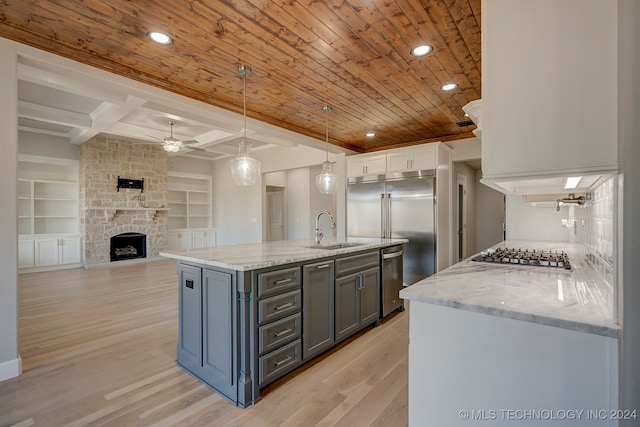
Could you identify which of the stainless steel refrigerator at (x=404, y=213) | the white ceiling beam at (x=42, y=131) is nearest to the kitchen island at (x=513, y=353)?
the stainless steel refrigerator at (x=404, y=213)

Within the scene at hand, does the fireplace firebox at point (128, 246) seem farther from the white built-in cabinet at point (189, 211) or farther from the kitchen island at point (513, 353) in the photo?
the kitchen island at point (513, 353)

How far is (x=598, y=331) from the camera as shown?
0.95 m

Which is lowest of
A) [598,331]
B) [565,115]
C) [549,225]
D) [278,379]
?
[278,379]

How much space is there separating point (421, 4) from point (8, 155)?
314 cm

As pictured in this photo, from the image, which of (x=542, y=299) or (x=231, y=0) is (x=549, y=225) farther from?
(x=231, y=0)

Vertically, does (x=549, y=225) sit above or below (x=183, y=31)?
below

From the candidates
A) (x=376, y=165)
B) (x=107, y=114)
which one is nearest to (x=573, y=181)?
(x=376, y=165)

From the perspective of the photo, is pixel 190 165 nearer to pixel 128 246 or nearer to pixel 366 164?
pixel 128 246

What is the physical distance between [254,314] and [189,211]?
25.9 feet

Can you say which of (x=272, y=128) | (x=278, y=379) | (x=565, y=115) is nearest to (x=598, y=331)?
(x=565, y=115)

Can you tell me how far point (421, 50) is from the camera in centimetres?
248

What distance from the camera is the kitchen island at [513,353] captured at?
3.28ft

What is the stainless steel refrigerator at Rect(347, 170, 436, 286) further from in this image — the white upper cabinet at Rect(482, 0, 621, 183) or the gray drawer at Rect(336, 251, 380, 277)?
the white upper cabinet at Rect(482, 0, 621, 183)

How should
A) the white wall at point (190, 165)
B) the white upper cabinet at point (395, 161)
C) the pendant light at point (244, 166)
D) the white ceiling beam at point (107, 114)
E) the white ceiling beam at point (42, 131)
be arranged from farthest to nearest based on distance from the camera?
1. the white wall at point (190, 165)
2. the white ceiling beam at point (42, 131)
3. the white upper cabinet at point (395, 161)
4. the white ceiling beam at point (107, 114)
5. the pendant light at point (244, 166)
